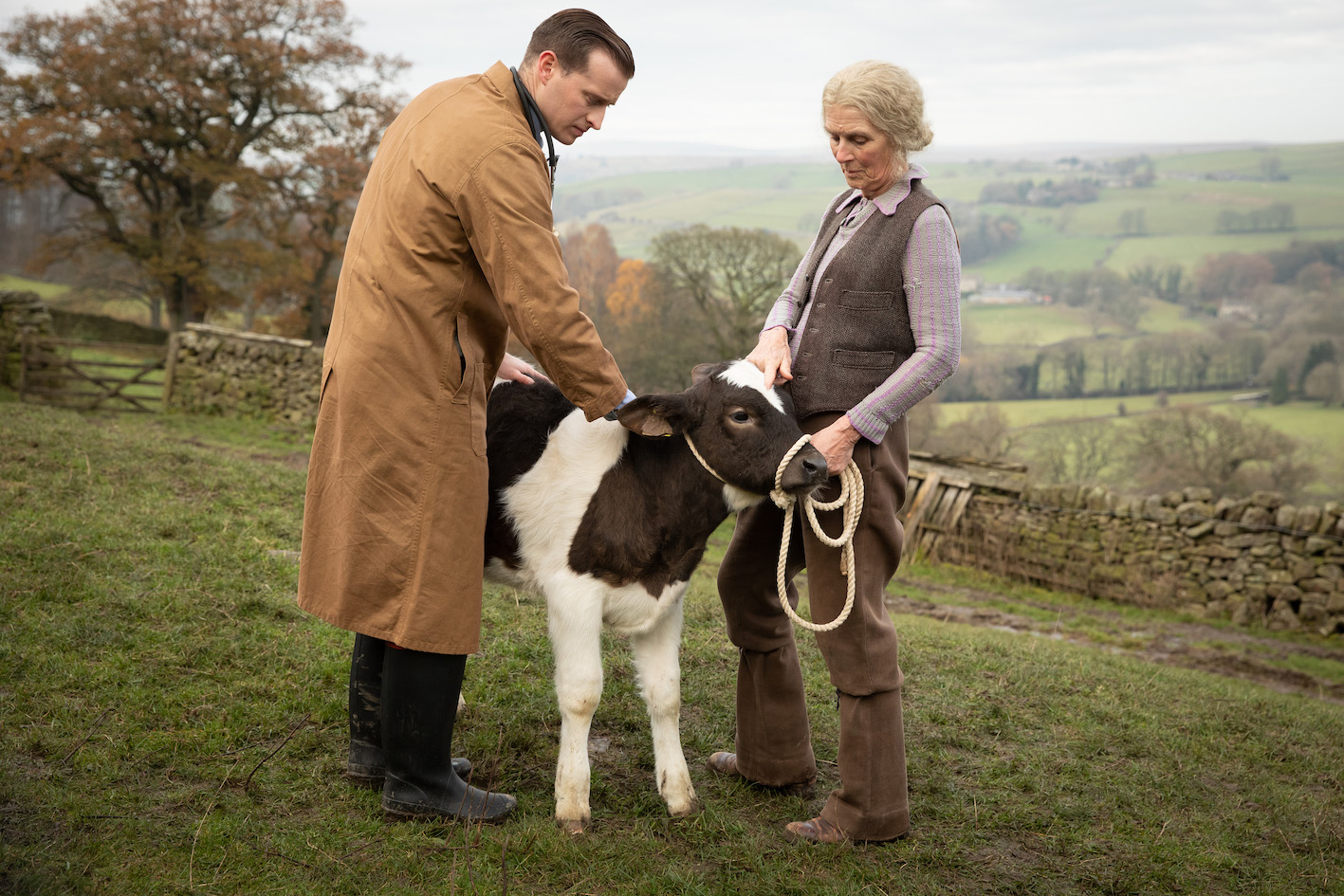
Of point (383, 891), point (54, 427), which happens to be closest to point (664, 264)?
point (54, 427)

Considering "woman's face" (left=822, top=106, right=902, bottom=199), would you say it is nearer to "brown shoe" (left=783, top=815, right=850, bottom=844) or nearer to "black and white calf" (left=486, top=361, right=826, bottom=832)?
"black and white calf" (left=486, top=361, right=826, bottom=832)

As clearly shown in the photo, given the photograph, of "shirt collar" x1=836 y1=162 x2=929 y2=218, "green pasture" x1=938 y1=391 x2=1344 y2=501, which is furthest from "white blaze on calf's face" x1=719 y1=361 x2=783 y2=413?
"green pasture" x1=938 y1=391 x2=1344 y2=501

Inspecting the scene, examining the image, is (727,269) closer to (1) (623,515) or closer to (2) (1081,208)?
(1) (623,515)

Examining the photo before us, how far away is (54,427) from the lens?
9500mm

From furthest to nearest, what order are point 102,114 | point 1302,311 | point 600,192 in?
point 600,192
point 1302,311
point 102,114

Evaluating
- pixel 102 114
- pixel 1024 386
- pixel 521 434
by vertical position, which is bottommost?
pixel 1024 386

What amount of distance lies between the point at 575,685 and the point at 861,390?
1.54m

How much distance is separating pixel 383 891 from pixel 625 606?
126 centimetres

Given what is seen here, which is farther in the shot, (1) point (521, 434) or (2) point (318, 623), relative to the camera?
(2) point (318, 623)

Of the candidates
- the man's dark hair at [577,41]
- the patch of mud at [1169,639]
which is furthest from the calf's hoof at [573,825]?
the patch of mud at [1169,639]

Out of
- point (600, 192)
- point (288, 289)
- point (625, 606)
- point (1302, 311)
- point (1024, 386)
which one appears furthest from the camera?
point (600, 192)

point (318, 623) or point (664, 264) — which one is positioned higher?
point (664, 264)

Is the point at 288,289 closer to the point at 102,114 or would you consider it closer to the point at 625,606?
the point at 102,114

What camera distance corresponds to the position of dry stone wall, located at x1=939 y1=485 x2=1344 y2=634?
1262cm
